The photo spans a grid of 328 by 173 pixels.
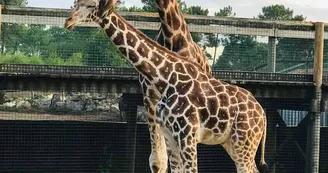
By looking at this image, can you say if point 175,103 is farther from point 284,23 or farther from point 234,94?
point 284,23

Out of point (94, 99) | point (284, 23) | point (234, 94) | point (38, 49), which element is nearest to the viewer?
point (234, 94)

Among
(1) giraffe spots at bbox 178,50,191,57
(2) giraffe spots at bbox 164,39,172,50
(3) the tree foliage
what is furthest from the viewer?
(3) the tree foliage

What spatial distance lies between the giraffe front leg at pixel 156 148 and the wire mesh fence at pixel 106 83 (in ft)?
8.41

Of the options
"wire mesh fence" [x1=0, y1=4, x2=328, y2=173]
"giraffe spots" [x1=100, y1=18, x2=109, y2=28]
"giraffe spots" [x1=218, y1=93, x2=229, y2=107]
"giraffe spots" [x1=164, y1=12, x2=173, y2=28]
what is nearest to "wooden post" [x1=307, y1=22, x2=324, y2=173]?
"wire mesh fence" [x1=0, y1=4, x2=328, y2=173]

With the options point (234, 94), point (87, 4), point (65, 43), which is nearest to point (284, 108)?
point (65, 43)

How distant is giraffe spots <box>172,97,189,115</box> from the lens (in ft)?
15.1

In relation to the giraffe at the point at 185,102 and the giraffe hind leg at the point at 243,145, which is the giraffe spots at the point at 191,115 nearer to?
the giraffe at the point at 185,102

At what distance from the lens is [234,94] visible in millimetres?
4902

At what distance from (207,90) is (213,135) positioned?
38 cm

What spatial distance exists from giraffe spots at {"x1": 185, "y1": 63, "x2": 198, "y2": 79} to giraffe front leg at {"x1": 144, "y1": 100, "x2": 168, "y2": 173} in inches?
25.2

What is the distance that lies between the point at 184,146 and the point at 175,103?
35cm

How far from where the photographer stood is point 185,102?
15.1 ft

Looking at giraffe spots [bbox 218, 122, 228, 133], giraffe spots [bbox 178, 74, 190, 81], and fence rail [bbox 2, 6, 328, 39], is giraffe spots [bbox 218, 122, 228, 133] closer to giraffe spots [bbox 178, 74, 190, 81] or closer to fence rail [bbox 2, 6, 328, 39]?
giraffe spots [bbox 178, 74, 190, 81]

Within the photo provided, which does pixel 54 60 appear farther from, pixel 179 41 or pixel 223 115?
pixel 223 115
